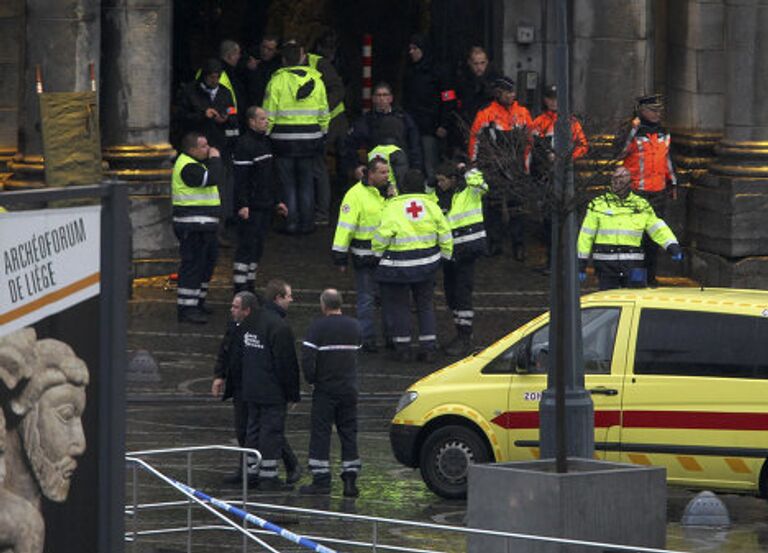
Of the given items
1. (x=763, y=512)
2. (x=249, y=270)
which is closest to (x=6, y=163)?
(x=249, y=270)

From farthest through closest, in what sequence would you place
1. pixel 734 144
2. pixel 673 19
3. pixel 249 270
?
pixel 673 19, pixel 734 144, pixel 249 270

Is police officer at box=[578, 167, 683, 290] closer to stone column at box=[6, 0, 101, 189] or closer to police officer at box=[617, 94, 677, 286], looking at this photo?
police officer at box=[617, 94, 677, 286]

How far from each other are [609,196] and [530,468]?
4.57 metres

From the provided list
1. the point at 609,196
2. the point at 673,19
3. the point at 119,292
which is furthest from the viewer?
the point at 673,19

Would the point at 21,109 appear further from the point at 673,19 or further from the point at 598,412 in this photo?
the point at 598,412

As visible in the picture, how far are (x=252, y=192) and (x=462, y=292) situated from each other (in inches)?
102

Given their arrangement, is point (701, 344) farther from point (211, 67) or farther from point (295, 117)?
point (295, 117)

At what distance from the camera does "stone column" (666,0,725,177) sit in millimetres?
29875

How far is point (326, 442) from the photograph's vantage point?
19.4 metres

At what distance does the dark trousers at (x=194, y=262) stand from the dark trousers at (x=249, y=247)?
0.39 metres

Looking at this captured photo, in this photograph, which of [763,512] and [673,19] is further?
[673,19]

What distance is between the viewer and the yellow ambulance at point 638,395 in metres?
18.6

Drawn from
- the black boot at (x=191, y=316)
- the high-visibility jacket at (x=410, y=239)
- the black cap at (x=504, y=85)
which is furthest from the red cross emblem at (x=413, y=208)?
the black cap at (x=504, y=85)

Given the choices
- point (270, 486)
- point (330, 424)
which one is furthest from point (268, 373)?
point (270, 486)
